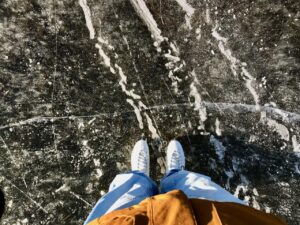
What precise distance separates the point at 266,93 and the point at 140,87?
800 mm

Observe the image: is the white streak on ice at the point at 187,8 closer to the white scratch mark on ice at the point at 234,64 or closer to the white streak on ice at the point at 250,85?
the white scratch mark on ice at the point at 234,64

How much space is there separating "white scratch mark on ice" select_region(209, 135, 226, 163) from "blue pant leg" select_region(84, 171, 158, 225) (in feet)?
1.64

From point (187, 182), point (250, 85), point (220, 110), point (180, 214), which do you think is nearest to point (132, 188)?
point (187, 182)

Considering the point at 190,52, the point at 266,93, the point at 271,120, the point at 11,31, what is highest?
the point at 11,31

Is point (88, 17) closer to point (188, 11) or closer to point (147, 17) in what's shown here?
point (147, 17)

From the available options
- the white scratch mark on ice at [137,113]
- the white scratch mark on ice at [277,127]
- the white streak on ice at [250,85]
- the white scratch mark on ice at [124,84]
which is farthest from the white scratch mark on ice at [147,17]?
the white scratch mark on ice at [277,127]

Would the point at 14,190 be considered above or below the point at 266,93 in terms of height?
below

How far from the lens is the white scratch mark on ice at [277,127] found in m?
2.23

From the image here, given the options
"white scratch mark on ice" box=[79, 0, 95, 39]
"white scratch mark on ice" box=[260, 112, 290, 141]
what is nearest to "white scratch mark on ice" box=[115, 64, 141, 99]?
"white scratch mark on ice" box=[79, 0, 95, 39]

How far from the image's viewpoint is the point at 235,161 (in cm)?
224

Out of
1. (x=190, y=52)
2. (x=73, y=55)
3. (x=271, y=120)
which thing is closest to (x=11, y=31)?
(x=73, y=55)

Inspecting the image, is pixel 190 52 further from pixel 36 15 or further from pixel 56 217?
pixel 56 217

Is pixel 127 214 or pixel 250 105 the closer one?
pixel 127 214

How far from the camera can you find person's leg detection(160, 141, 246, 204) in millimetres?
1651
